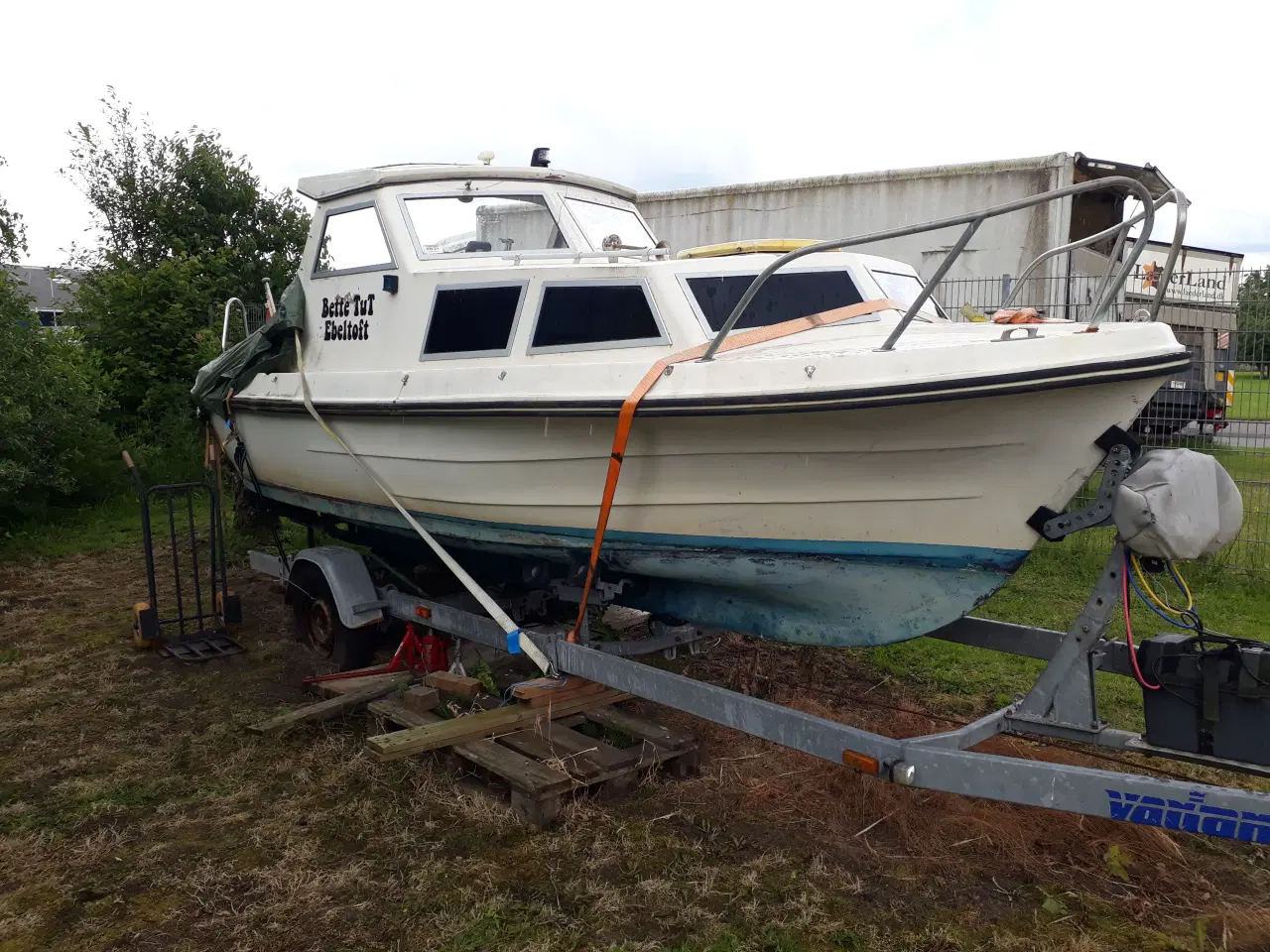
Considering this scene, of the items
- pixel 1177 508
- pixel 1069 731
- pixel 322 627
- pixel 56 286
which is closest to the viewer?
pixel 1177 508

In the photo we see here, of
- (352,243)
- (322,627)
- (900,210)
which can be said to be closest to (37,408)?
(322,627)

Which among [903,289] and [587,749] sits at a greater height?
[903,289]

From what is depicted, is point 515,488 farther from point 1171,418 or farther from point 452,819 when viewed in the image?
point 1171,418

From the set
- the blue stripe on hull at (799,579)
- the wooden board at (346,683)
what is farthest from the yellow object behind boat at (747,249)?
the wooden board at (346,683)

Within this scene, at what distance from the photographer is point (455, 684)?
4.36 meters

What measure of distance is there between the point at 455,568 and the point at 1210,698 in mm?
2902

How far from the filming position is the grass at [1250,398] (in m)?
6.34

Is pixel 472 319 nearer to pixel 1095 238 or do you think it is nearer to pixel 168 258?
pixel 1095 238

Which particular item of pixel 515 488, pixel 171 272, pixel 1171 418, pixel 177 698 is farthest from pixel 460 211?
pixel 171 272

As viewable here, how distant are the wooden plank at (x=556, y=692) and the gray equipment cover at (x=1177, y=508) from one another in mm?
2117

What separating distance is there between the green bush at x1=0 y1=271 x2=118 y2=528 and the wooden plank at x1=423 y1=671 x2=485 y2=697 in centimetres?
590

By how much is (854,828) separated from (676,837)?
2.20ft

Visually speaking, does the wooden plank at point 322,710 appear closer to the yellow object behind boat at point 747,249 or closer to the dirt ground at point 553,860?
the dirt ground at point 553,860

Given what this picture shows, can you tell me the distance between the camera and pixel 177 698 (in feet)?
16.4
